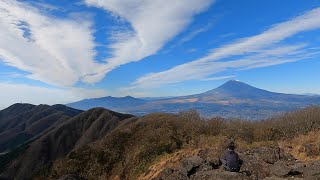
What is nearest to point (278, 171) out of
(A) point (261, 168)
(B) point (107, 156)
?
(A) point (261, 168)

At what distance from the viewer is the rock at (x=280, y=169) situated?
1623cm

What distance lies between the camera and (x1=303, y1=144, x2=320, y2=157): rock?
1989 centimetres

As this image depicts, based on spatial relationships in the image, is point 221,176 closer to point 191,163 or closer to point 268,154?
point 191,163

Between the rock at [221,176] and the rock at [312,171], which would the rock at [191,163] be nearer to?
the rock at [221,176]

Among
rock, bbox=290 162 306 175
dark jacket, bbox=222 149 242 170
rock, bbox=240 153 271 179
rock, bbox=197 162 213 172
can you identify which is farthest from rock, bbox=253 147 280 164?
dark jacket, bbox=222 149 242 170

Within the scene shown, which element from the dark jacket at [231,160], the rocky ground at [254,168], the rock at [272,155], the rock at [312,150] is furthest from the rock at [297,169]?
the rock at [312,150]

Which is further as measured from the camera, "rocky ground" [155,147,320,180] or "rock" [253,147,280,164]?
"rock" [253,147,280,164]

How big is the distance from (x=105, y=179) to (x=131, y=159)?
9.64 ft

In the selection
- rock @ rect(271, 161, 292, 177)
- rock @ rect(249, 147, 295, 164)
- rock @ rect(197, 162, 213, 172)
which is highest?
rock @ rect(249, 147, 295, 164)

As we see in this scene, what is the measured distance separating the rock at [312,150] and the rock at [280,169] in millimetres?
4076

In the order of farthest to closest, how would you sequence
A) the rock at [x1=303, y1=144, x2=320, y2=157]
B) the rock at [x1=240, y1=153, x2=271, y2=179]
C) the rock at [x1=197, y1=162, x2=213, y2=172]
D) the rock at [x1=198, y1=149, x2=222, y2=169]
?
the rock at [x1=303, y1=144, x2=320, y2=157]
the rock at [x1=198, y1=149, x2=222, y2=169]
the rock at [x1=197, y1=162, x2=213, y2=172]
the rock at [x1=240, y1=153, x2=271, y2=179]

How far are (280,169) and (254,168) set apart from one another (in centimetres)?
144

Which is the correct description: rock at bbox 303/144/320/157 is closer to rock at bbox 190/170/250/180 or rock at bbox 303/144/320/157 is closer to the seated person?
the seated person

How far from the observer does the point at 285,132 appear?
1174 inches
